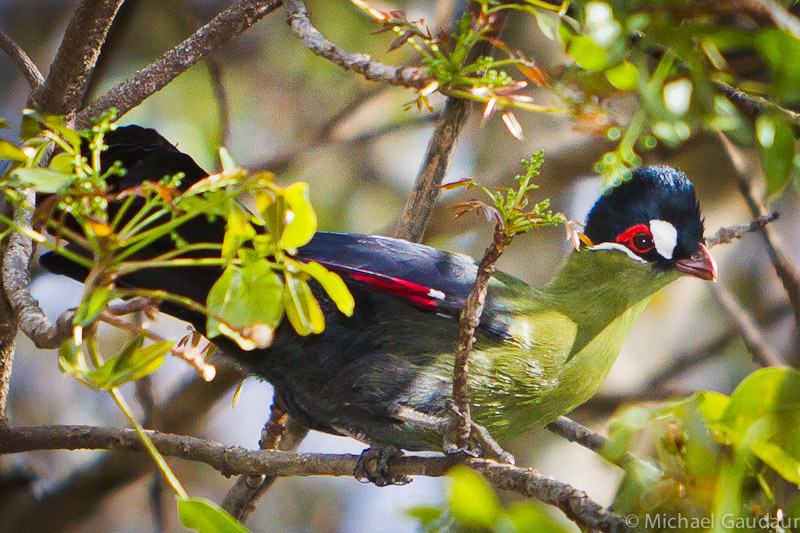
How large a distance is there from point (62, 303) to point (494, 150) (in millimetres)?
2353

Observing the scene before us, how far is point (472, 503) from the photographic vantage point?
774 millimetres

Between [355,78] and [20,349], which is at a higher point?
[355,78]

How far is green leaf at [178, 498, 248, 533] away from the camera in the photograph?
95 cm

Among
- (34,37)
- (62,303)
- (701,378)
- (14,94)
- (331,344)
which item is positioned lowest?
(331,344)

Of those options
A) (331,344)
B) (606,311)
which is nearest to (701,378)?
(606,311)

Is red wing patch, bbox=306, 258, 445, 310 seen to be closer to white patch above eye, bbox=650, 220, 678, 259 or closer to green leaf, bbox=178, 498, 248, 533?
white patch above eye, bbox=650, 220, 678, 259

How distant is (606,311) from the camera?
2.25 metres

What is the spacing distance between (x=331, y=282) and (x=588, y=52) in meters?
0.47

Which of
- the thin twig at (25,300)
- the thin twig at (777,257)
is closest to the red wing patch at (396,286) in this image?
the thin twig at (25,300)

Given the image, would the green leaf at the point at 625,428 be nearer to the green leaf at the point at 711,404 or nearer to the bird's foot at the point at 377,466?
the green leaf at the point at 711,404

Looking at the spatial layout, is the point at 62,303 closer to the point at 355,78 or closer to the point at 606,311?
the point at 355,78

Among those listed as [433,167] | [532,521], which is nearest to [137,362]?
[532,521]

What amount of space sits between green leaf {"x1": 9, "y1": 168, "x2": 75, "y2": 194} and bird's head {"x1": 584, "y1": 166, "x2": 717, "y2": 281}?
5.50 feet

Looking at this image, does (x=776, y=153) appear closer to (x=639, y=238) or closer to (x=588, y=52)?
(x=588, y=52)
